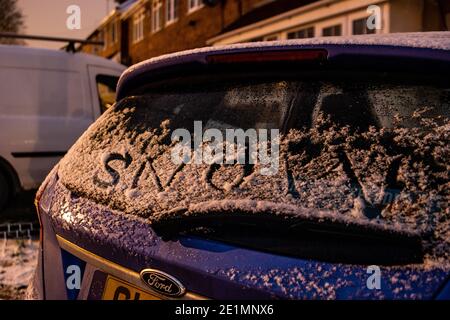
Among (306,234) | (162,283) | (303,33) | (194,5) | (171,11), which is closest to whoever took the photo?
(306,234)

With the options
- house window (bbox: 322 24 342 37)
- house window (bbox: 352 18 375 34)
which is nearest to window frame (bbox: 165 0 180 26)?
house window (bbox: 322 24 342 37)

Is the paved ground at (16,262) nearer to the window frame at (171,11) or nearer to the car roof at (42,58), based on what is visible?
the car roof at (42,58)

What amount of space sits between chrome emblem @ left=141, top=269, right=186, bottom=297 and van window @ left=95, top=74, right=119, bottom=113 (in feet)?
19.1

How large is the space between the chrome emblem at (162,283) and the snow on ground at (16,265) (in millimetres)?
2481

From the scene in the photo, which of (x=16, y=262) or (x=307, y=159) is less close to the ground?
(x=307, y=159)

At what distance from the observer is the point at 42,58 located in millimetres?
6480

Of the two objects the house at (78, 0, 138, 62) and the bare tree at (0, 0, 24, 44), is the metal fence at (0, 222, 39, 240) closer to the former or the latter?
the house at (78, 0, 138, 62)

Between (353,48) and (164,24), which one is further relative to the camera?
(164,24)

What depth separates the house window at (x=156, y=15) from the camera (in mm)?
22587

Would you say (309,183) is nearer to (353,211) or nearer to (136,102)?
(353,211)

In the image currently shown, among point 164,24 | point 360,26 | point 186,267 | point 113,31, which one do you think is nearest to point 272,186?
point 186,267

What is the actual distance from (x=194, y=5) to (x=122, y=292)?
734 inches

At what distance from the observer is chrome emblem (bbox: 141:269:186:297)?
1.26m

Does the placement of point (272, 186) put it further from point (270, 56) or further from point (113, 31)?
point (113, 31)
